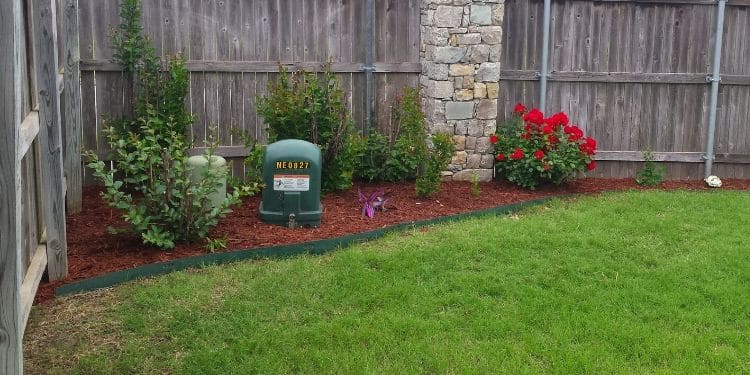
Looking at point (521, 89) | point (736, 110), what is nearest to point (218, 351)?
point (521, 89)

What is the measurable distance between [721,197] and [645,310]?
12.3 ft

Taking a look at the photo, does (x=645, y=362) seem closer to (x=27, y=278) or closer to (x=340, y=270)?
(x=340, y=270)

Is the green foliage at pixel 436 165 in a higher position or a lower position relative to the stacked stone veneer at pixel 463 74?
lower

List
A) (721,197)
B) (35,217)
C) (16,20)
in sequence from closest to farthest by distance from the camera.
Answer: (16,20) < (35,217) < (721,197)

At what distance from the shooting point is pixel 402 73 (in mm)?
8625

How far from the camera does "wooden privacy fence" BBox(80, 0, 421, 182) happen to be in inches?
302

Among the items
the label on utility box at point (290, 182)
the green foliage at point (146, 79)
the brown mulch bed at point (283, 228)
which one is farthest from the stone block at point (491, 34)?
the green foliage at point (146, 79)

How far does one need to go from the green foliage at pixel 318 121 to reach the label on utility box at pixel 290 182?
1078 mm

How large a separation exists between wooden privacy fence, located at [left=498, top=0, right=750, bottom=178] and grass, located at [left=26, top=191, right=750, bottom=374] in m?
2.74

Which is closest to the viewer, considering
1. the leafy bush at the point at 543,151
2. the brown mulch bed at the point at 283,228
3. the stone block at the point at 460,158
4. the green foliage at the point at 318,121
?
the brown mulch bed at the point at 283,228

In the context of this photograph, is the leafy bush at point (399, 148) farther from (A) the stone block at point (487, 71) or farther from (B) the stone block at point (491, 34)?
(B) the stone block at point (491, 34)

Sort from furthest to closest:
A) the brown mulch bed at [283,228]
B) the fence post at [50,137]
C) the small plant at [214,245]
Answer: the small plant at [214,245] → the brown mulch bed at [283,228] → the fence post at [50,137]

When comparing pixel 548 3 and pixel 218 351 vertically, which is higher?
pixel 548 3

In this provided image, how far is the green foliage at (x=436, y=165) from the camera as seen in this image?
7.55 metres
